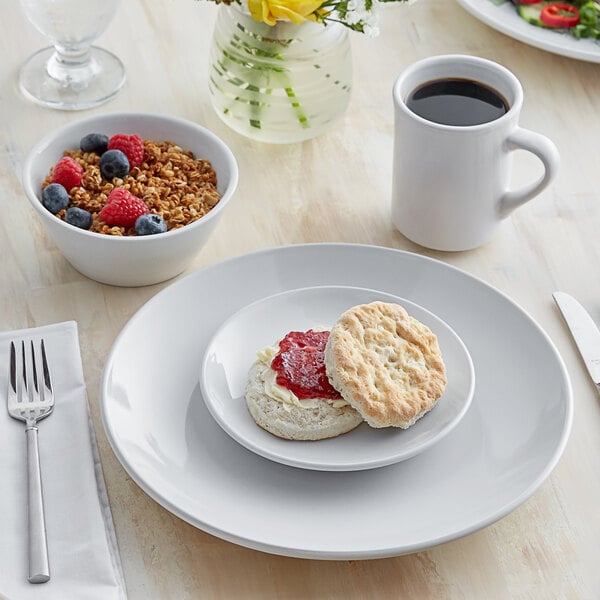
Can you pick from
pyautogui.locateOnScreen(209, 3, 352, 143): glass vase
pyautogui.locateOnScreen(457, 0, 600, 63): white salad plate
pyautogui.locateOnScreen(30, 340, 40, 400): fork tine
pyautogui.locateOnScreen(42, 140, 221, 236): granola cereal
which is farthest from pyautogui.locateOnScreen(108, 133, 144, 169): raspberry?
pyautogui.locateOnScreen(457, 0, 600, 63): white salad plate

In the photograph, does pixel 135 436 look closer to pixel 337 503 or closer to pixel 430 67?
pixel 337 503

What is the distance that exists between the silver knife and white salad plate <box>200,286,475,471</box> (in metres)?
0.20

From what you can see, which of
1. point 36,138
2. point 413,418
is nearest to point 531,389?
point 413,418

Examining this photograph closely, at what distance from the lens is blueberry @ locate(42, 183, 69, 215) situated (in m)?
1.35

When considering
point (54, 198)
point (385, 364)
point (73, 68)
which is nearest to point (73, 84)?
point (73, 68)

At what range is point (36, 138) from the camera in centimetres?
166

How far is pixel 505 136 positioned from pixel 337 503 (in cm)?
60

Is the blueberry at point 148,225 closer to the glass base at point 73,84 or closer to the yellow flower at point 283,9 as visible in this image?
the yellow flower at point 283,9

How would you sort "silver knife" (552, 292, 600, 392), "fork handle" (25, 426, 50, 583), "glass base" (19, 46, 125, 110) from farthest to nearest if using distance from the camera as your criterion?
"glass base" (19, 46, 125, 110) < "silver knife" (552, 292, 600, 392) < "fork handle" (25, 426, 50, 583)

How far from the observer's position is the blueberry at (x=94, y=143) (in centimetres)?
145

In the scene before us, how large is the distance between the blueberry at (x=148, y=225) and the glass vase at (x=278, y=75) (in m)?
0.38

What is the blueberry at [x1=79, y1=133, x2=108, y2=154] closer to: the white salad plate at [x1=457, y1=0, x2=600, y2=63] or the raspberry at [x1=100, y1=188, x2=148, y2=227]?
the raspberry at [x1=100, y1=188, x2=148, y2=227]

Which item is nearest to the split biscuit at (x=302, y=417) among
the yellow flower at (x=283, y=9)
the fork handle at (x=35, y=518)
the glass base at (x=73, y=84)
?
the fork handle at (x=35, y=518)

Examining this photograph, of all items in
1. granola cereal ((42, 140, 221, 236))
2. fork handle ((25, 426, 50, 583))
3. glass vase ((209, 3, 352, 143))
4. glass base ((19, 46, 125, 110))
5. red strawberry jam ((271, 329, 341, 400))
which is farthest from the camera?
glass base ((19, 46, 125, 110))
